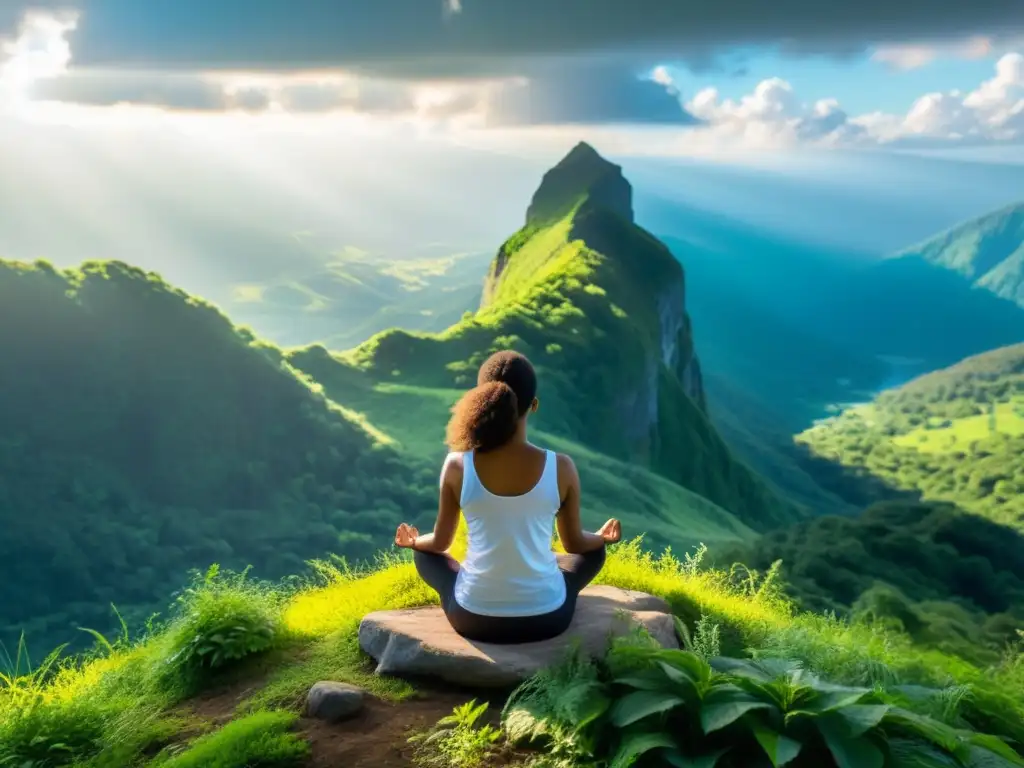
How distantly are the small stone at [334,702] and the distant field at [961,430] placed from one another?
11193 cm

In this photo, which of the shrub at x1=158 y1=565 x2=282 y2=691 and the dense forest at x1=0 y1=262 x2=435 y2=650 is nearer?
the shrub at x1=158 y1=565 x2=282 y2=691

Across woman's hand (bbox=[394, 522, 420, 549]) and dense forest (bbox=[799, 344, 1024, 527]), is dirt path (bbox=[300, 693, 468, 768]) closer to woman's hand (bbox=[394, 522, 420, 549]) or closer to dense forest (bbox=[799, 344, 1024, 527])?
woman's hand (bbox=[394, 522, 420, 549])

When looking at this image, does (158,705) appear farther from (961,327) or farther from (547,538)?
(961,327)

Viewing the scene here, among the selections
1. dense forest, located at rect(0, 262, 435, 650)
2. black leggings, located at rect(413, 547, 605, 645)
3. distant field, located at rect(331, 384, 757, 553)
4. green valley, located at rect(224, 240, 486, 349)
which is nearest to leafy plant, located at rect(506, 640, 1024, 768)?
black leggings, located at rect(413, 547, 605, 645)

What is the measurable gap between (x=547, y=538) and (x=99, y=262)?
35.6 metres

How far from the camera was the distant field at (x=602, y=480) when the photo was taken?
35.8 meters

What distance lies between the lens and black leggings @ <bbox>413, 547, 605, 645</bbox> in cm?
494

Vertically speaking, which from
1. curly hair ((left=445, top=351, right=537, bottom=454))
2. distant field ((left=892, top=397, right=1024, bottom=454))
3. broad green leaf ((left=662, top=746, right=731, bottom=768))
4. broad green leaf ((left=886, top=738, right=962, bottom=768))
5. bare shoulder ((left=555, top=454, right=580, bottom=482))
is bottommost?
distant field ((left=892, top=397, right=1024, bottom=454))

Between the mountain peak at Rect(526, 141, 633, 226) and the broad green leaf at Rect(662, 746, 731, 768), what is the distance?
70.0 meters

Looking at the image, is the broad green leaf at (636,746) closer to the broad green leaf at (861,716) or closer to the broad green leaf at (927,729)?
the broad green leaf at (861,716)

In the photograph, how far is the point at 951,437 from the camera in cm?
11019

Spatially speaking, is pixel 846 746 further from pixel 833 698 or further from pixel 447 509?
pixel 447 509

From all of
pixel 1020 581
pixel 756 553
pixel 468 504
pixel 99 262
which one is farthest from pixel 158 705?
pixel 1020 581

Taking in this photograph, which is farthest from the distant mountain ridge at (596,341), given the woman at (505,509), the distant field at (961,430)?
the distant field at (961,430)
